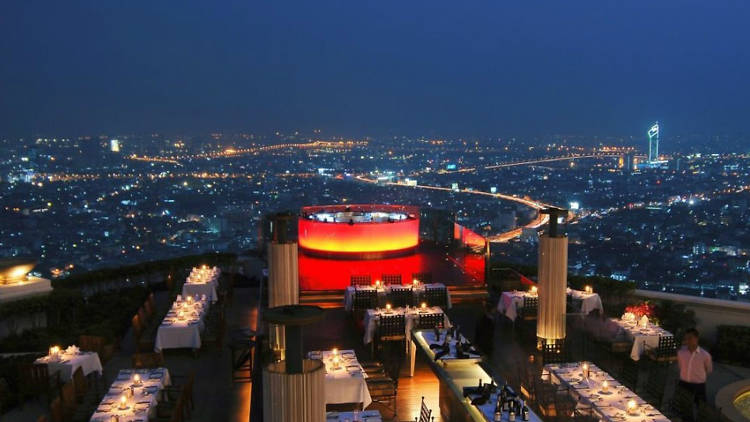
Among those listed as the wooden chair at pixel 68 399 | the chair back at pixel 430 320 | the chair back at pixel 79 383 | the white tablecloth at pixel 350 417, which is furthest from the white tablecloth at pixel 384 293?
the white tablecloth at pixel 350 417

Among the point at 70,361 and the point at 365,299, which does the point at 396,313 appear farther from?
the point at 70,361

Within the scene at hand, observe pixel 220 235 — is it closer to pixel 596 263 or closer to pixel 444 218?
pixel 444 218

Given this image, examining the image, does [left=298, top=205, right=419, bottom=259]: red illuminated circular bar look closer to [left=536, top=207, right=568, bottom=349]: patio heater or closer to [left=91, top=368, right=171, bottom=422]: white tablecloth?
[left=536, top=207, right=568, bottom=349]: patio heater

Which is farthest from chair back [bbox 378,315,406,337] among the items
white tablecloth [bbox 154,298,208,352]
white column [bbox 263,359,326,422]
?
white column [bbox 263,359,326,422]

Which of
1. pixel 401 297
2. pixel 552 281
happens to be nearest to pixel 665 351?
pixel 552 281

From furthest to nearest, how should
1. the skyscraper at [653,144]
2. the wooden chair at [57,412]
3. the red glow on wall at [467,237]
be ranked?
the skyscraper at [653,144] < the red glow on wall at [467,237] < the wooden chair at [57,412]

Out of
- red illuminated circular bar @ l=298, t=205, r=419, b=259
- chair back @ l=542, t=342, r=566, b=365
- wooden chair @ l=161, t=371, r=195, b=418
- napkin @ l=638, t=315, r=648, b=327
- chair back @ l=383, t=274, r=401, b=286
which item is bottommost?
wooden chair @ l=161, t=371, r=195, b=418

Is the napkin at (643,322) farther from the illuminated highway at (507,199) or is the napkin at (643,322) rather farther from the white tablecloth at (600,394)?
the illuminated highway at (507,199)
